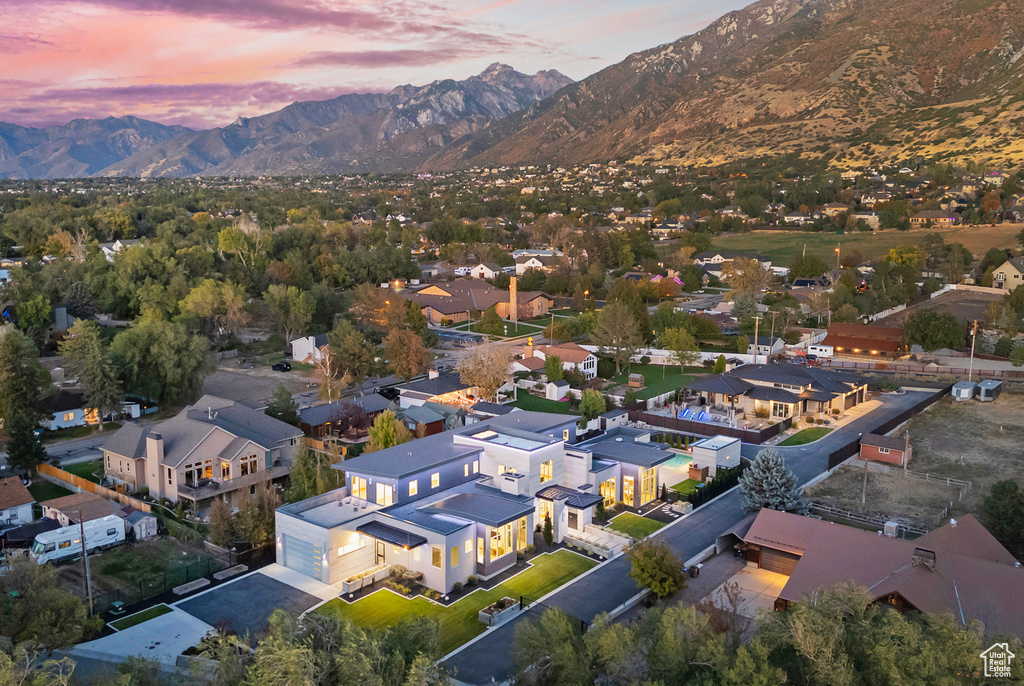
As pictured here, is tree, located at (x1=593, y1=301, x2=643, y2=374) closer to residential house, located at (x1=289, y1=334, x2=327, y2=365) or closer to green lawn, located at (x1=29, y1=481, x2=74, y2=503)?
residential house, located at (x1=289, y1=334, x2=327, y2=365)

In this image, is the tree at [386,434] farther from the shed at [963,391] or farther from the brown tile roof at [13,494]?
the shed at [963,391]

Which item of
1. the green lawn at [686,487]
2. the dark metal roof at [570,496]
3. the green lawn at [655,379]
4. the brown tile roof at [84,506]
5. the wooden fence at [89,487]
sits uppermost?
the dark metal roof at [570,496]

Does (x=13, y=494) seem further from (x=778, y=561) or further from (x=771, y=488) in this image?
(x=771, y=488)

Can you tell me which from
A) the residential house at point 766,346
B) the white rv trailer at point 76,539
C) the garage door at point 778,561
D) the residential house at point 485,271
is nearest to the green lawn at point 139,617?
the white rv trailer at point 76,539

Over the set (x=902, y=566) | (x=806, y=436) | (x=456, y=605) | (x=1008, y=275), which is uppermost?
(x=1008, y=275)

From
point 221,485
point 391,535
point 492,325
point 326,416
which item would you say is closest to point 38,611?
point 391,535

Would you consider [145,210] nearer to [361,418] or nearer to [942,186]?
[361,418]
